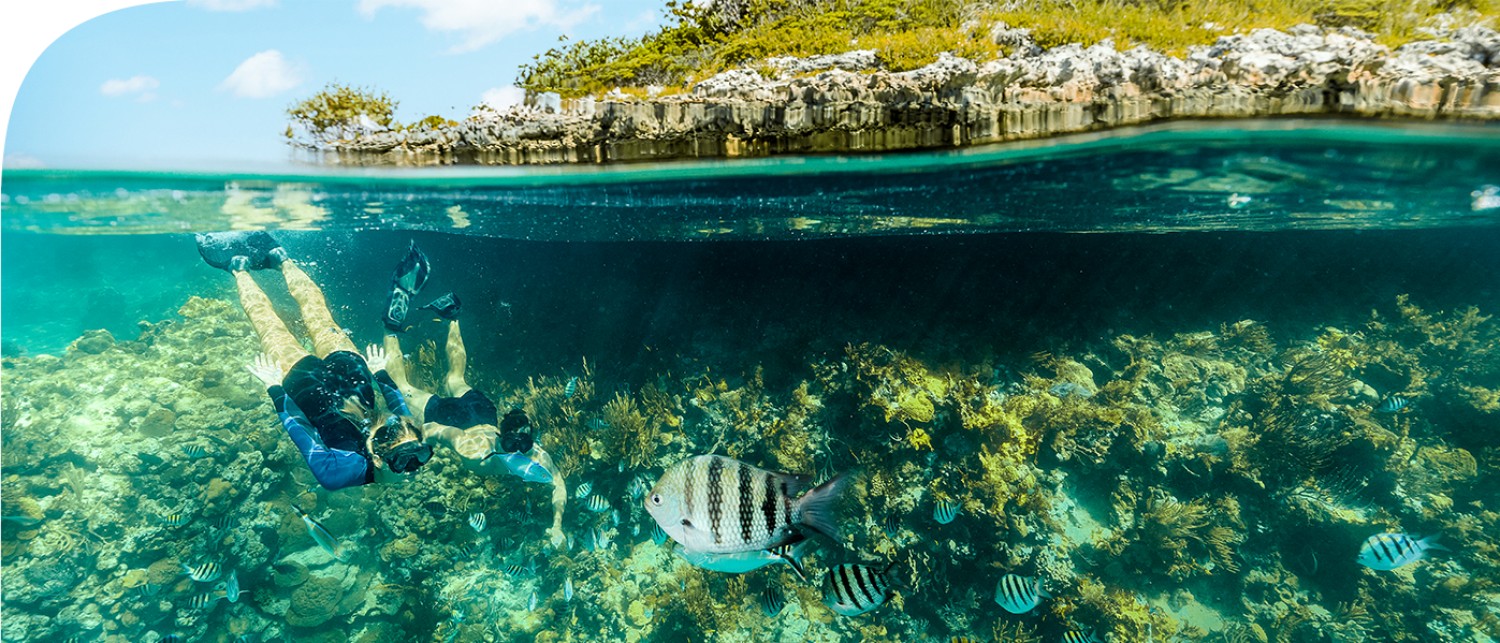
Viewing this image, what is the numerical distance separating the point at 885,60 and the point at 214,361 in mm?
15497

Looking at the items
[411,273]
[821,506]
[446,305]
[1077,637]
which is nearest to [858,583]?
[821,506]

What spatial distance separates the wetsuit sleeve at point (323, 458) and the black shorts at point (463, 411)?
1.75 m

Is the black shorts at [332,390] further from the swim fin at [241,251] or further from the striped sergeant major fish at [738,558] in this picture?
the striped sergeant major fish at [738,558]

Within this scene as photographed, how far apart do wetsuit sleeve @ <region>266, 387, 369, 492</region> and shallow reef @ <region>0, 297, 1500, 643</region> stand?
297cm

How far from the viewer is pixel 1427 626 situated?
8.66m

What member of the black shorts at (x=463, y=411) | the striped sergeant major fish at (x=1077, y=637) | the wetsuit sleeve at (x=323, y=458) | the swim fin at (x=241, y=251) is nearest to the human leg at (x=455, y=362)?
the black shorts at (x=463, y=411)

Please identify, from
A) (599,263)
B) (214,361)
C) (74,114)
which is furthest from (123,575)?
(599,263)

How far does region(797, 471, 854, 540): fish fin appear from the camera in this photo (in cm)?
324

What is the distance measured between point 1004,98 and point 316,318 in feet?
34.9

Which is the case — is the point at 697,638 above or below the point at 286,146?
below

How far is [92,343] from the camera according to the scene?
43.0 ft

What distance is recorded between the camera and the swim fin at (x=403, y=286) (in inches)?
354

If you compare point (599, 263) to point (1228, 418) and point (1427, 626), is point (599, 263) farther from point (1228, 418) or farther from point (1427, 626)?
point (1427, 626)

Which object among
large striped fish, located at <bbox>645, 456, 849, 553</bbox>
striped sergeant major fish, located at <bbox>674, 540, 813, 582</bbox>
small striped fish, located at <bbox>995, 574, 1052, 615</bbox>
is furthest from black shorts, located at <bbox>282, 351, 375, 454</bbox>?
small striped fish, located at <bbox>995, 574, 1052, 615</bbox>
